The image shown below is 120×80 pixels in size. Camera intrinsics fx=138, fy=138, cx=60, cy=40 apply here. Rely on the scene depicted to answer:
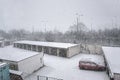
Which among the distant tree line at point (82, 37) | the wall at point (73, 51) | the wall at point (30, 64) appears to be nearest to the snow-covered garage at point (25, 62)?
the wall at point (30, 64)

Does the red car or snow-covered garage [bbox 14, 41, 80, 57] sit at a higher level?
snow-covered garage [bbox 14, 41, 80, 57]

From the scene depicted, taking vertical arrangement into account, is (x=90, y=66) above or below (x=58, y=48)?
below

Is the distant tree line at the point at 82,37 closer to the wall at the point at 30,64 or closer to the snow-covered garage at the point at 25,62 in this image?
the wall at the point at 30,64

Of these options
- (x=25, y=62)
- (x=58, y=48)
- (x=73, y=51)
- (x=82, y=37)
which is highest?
(x=82, y=37)

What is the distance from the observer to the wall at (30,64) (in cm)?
1313

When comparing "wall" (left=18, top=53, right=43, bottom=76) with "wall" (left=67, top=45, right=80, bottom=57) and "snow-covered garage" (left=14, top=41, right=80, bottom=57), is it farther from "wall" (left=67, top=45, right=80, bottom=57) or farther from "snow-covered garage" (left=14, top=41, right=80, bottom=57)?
"wall" (left=67, top=45, right=80, bottom=57)

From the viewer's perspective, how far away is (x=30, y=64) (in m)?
14.3

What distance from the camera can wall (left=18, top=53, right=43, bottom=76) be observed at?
1313 centimetres

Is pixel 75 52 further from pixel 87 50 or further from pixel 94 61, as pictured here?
pixel 94 61

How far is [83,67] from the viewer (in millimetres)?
15617

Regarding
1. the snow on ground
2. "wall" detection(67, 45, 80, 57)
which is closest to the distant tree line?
"wall" detection(67, 45, 80, 57)

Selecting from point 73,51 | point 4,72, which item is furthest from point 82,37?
point 4,72

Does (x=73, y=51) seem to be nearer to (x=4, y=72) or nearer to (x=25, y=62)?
(x=25, y=62)

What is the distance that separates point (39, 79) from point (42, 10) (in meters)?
79.1
